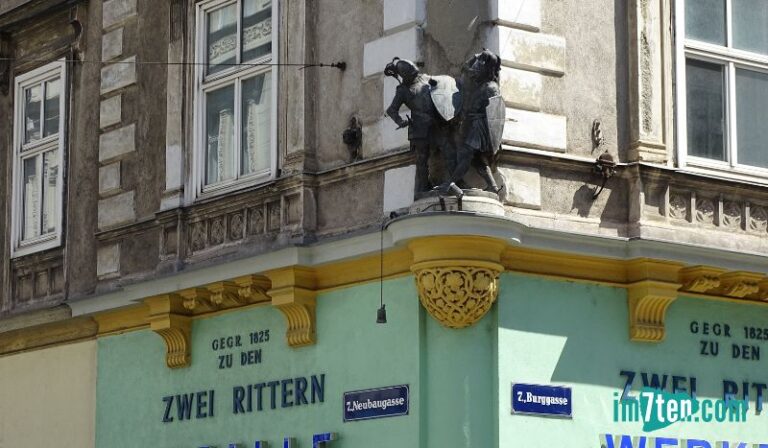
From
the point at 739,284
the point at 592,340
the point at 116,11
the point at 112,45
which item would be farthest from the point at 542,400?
the point at 116,11

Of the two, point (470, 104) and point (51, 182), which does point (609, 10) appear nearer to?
point (470, 104)

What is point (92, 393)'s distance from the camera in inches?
761

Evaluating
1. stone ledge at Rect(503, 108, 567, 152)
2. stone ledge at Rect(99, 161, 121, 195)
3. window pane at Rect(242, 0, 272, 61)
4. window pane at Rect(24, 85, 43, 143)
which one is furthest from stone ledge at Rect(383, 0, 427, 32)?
window pane at Rect(24, 85, 43, 143)

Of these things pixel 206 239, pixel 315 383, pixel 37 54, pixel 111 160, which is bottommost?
pixel 315 383

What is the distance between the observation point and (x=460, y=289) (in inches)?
589

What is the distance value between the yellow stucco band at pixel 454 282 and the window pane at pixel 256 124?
125cm

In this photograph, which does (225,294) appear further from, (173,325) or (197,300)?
(173,325)

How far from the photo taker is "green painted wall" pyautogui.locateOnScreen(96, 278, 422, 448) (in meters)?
15.5

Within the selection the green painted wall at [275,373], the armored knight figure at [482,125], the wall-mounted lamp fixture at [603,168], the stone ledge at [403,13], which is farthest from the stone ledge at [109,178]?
the wall-mounted lamp fixture at [603,168]

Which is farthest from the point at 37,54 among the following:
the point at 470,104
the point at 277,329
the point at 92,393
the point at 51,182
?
the point at 470,104

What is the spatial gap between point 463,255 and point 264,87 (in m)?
3.60

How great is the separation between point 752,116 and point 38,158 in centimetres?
824

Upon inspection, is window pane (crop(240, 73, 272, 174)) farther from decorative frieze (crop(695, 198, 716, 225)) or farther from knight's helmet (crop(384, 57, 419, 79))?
decorative frieze (crop(695, 198, 716, 225))

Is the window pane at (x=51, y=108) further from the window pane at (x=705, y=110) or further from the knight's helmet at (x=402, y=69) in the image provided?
the window pane at (x=705, y=110)
